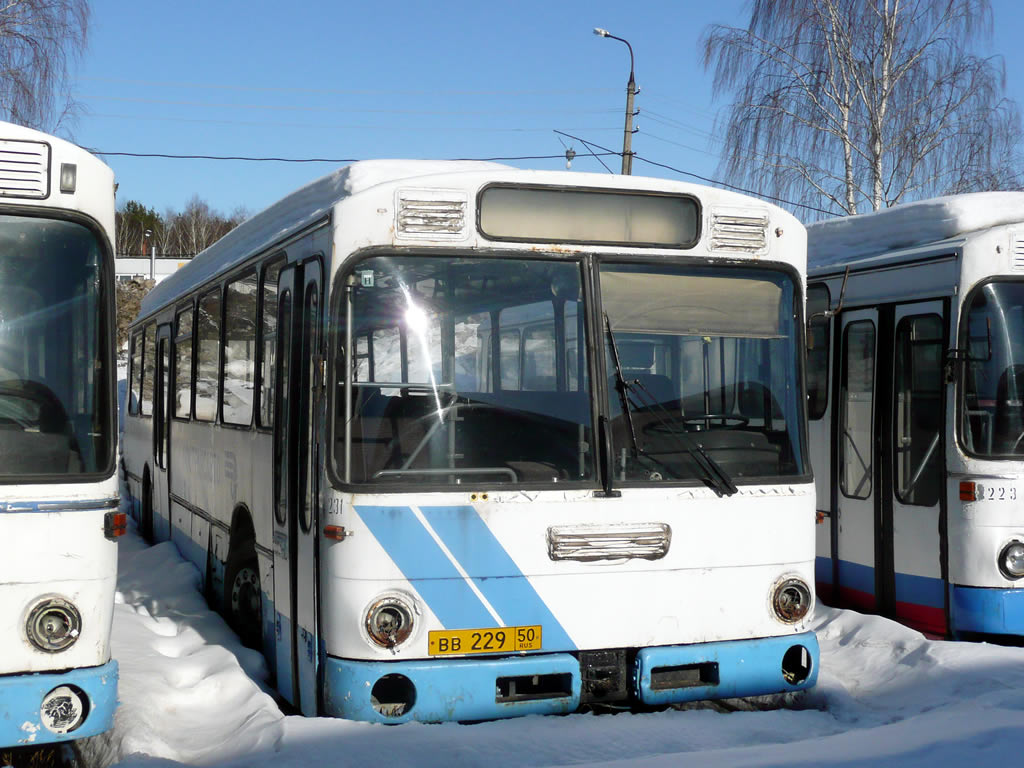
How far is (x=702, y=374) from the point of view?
5.73 m

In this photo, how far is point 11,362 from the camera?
4820 mm

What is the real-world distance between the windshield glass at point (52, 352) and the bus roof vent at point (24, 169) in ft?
0.36

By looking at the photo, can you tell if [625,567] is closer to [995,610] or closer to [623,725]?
[623,725]

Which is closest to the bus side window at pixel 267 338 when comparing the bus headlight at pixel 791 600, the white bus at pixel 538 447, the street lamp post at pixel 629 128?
the white bus at pixel 538 447

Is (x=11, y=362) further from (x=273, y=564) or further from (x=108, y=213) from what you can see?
(x=273, y=564)

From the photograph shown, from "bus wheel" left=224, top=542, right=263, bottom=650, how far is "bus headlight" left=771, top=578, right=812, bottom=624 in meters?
2.93

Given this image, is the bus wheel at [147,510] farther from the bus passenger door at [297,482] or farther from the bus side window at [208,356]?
the bus passenger door at [297,482]

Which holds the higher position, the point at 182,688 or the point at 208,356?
the point at 208,356

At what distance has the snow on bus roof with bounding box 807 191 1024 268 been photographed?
798 cm

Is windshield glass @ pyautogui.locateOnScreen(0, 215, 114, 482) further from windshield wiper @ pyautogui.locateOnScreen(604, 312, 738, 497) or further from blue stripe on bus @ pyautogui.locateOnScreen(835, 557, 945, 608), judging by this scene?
blue stripe on bus @ pyautogui.locateOnScreen(835, 557, 945, 608)

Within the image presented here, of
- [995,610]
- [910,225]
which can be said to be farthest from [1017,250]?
[995,610]

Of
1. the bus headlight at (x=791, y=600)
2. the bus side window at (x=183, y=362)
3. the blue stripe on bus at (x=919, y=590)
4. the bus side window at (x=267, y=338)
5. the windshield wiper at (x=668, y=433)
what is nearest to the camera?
the windshield wiper at (x=668, y=433)

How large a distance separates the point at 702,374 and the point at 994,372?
2.69m

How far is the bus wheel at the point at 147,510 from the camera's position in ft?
39.9
